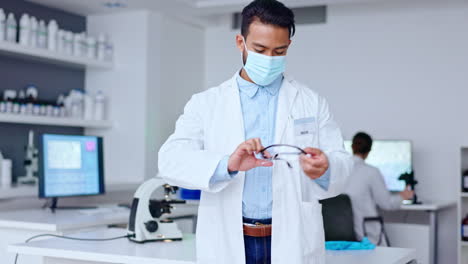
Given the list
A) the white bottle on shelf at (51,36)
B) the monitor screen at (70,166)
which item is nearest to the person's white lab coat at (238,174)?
the monitor screen at (70,166)

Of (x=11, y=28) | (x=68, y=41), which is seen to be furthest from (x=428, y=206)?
(x=11, y=28)

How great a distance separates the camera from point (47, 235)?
2.95 m

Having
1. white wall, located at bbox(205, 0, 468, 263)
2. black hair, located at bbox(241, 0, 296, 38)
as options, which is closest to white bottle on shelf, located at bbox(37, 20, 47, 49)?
white wall, located at bbox(205, 0, 468, 263)

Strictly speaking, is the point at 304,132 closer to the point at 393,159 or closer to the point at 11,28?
the point at 11,28

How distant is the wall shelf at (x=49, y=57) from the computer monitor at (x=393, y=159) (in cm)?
239

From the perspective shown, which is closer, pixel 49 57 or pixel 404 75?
pixel 49 57

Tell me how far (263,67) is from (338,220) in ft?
8.20

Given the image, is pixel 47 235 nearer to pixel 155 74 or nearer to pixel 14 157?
pixel 14 157

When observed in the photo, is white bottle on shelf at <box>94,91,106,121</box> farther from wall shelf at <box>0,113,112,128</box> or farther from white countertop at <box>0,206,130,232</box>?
white countertop at <box>0,206,130,232</box>

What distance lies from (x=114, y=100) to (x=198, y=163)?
4.08 metres

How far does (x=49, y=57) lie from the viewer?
16.3 ft

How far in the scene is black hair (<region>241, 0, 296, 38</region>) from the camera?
5.82 ft

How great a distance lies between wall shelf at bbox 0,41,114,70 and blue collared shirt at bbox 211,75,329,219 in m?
3.16

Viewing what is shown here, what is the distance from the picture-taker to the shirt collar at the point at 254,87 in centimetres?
191
